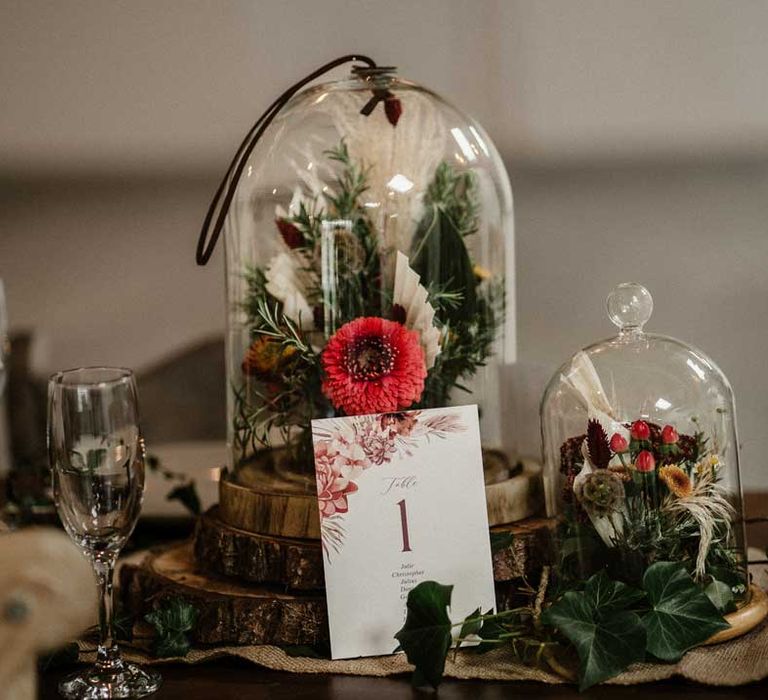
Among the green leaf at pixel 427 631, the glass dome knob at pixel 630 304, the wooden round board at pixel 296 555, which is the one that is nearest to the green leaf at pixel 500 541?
the wooden round board at pixel 296 555

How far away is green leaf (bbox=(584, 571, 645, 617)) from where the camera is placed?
0.79m

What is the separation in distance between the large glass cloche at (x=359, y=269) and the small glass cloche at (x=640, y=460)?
12 cm

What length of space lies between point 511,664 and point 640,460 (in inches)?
7.4

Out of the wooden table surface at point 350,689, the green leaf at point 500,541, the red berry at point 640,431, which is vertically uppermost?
the red berry at point 640,431

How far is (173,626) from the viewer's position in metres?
0.87

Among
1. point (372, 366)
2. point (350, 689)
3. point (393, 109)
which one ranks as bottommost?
point (350, 689)

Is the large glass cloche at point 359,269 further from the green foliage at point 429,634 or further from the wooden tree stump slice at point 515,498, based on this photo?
the green foliage at point 429,634

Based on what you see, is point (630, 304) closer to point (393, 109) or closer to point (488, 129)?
point (393, 109)

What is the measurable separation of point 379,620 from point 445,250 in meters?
0.34

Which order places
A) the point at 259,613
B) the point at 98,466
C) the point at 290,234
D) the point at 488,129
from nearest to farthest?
the point at 98,466
the point at 259,613
the point at 290,234
the point at 488,129

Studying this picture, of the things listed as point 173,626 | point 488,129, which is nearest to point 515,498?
point 173,626

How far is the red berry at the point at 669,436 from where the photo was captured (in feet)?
2.74

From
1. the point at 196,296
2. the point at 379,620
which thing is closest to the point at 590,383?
the point at 379,620

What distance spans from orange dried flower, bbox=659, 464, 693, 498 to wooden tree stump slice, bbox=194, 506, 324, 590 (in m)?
0.28
